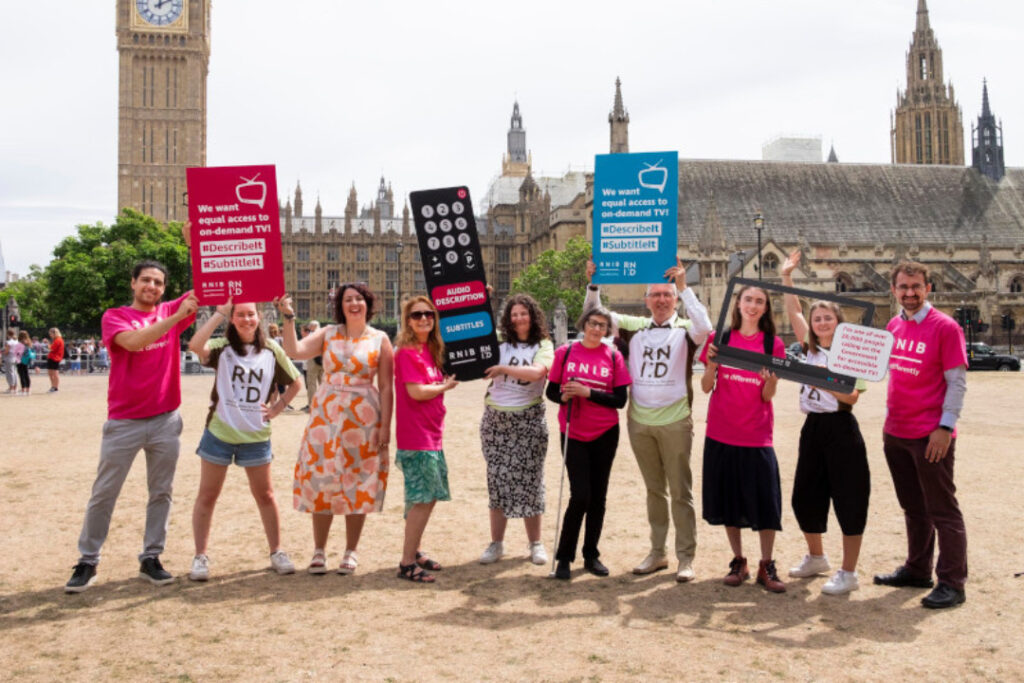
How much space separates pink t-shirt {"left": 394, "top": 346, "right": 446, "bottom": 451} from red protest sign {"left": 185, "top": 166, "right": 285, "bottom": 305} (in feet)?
3.08

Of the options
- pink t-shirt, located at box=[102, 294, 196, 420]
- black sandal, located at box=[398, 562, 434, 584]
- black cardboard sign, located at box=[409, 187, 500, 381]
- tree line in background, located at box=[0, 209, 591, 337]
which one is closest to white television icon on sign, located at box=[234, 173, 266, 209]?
pink t-shirt, located at box=[102, 294, 196, 420]

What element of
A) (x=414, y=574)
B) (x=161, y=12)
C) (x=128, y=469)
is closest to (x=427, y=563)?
(x=414, y=574)

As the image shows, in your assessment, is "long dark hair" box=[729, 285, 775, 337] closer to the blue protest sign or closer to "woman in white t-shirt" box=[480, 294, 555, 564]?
the blue protest sign

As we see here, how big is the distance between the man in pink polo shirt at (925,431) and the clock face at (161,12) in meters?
83.7

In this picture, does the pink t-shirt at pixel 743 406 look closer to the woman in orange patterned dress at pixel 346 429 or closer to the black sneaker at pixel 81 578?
the woman in orange patterned dress at pixel 346 429

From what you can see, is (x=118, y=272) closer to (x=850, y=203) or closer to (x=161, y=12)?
(x=161, y=12)

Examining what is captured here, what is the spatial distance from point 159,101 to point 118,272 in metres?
33.6

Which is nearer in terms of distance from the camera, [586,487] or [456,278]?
[586,487]

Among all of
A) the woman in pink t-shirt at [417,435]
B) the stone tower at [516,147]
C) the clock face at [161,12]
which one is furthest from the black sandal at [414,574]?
the stone tower at [516,147]

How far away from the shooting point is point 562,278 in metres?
51.5

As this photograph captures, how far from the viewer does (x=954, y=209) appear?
56.9m

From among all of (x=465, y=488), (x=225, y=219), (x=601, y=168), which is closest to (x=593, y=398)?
(x=601, y=168)

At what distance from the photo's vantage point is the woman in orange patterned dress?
17.5 ft

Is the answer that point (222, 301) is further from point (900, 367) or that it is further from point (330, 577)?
point (900, 367)
